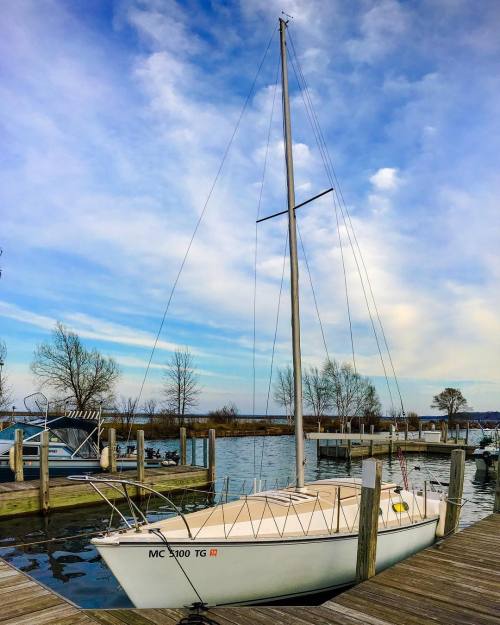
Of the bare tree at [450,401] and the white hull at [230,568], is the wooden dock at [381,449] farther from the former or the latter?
the bare tree at [450,401]

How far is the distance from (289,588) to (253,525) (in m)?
1.25

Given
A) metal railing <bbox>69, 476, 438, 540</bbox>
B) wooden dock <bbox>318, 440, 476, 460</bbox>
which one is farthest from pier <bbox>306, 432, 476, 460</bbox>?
metal railing <bbox>69, 476, 438, 540</bbox>

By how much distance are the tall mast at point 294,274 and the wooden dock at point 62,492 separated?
4.85 m

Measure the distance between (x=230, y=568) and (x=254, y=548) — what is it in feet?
1.64

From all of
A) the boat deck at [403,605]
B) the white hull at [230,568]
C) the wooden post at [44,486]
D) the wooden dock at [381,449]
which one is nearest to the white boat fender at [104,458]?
the wooden post at [44,486]

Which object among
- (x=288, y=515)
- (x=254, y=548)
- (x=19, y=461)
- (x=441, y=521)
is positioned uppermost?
(x=288, y=515)

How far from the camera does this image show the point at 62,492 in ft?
57.2

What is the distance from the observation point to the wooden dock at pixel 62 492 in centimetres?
1617

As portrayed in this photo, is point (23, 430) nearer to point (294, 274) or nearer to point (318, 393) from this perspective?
point (294, 274)

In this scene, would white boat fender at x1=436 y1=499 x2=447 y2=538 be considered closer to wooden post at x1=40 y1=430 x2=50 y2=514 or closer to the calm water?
the calm water

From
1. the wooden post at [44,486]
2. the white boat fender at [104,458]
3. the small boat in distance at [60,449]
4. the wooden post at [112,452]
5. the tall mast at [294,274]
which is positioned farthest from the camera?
the wooden post at [112,452]

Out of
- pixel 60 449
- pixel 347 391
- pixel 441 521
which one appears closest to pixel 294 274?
pixel 441 521

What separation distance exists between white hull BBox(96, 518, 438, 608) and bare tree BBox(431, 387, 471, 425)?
10242 centimetres

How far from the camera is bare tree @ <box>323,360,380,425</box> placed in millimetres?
83875
